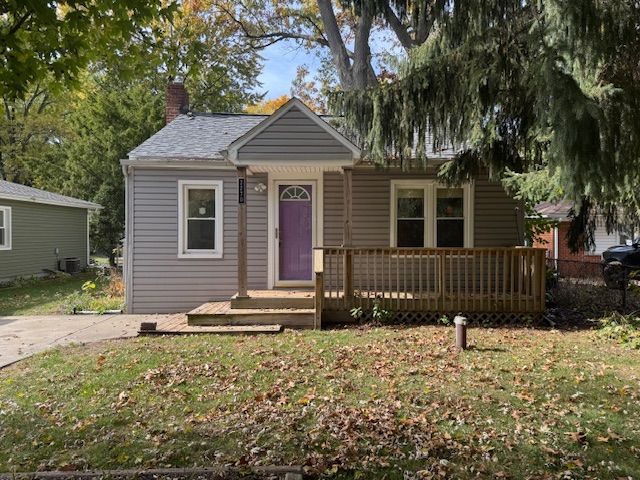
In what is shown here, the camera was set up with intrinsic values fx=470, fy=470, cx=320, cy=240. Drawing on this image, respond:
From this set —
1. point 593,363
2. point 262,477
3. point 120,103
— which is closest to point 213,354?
point 262,477

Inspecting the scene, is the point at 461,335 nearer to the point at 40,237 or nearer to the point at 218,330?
the point at 218,330

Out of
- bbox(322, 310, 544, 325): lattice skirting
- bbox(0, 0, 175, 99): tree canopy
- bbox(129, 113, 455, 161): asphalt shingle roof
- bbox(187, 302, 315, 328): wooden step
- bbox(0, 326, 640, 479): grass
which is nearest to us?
bbox(0, 0, 175, 99): tree canopy

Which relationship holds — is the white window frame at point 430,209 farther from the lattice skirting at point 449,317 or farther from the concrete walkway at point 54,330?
the concrete walkway at point 54,330

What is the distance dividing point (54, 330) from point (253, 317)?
3505mm

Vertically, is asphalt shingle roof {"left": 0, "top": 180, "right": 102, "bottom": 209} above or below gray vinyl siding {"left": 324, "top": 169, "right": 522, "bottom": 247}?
above

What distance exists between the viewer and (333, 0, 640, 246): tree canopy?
200 inches

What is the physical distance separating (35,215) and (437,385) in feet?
57.3

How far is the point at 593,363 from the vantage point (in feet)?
18.8

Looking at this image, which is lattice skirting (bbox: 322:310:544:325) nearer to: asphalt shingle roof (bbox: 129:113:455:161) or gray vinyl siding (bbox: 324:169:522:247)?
gray vinyl siding (bbox: 324:169:522:247)

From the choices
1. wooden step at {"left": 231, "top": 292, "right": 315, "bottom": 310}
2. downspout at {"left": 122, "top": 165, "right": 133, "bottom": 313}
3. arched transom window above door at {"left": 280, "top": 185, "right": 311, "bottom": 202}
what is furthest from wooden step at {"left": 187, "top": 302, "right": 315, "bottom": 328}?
arched transom window above door at {"left": 280, "top": 185, "right": 311, "bottom": 202}

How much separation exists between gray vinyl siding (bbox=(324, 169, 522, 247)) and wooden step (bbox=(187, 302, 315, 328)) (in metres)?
2.18

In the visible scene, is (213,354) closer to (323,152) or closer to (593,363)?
(323,152)

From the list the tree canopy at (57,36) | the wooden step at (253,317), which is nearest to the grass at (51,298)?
the wooden step at (253,317)

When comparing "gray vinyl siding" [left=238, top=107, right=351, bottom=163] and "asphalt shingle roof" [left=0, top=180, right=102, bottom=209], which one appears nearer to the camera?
"gray vinyl siding" [left=238, top=107, right=351, bottom=163]
